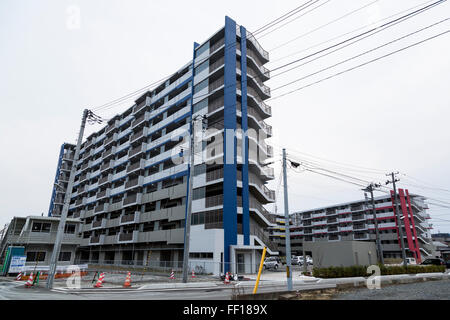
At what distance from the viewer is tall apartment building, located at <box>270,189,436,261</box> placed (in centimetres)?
6431

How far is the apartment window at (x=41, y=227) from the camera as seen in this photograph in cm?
3366

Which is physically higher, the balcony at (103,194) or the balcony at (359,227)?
the balcony at (103,194)

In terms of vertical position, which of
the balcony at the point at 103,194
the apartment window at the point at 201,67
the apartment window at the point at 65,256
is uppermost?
the apartment window at the point at 201,67

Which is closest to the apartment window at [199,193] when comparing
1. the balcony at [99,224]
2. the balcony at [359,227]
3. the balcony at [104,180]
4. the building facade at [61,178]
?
the balcony at [99,224]

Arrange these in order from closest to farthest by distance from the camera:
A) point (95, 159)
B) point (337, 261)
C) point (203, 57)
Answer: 1. point (337, 261)
2. point (203, 57)
3. point (95, 159)

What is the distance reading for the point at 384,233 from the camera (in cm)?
6675

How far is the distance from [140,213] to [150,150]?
1056 centimetres

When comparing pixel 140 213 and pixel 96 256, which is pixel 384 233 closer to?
pixel 140 213

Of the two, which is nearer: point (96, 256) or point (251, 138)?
point (251, 138)

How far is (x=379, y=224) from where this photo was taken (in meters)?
69.0

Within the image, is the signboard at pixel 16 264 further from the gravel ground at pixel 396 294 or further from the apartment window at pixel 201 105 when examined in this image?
the gravel ground at pixel 396 294

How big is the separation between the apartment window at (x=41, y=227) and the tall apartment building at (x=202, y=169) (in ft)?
37.3

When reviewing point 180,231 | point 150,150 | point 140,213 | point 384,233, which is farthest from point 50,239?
point 384,233

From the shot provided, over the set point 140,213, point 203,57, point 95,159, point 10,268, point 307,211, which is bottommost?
point 10,268
